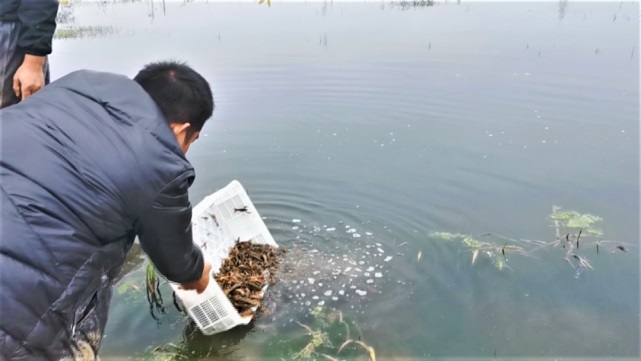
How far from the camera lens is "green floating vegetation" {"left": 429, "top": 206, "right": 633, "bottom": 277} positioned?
3.68m

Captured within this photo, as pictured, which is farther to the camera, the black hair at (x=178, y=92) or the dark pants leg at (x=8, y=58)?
the dark pants leg at (x=8, y=58)

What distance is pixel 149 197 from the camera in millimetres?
1576

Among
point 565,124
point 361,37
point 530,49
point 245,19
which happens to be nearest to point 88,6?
point 245,19

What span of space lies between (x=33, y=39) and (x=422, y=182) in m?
3.50

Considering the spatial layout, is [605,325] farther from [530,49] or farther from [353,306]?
[530,49]

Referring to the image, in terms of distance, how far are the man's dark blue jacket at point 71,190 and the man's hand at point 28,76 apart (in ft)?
2.97

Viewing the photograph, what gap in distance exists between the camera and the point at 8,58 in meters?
2.39

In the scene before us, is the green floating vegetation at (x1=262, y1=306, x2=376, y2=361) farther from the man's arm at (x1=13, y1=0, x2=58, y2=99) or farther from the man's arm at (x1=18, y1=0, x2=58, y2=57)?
the man's arm at (x1=18, y1=0, x2=58, y2=57)

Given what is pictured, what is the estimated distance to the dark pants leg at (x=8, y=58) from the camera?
2339 millimetres

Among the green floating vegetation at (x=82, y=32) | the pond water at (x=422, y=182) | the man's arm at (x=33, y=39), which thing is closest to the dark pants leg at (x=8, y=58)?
the man's arm at (x=33, y=39)

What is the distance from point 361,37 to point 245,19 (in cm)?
489

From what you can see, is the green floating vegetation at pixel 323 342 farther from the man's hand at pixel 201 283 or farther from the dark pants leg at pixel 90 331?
the dark pants leg at pixel 90 331

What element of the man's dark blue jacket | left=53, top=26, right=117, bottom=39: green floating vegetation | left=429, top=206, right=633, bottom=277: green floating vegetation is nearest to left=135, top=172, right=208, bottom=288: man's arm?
the man's dark blue jacket

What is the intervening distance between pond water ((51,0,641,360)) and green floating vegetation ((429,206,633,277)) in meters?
0.03
